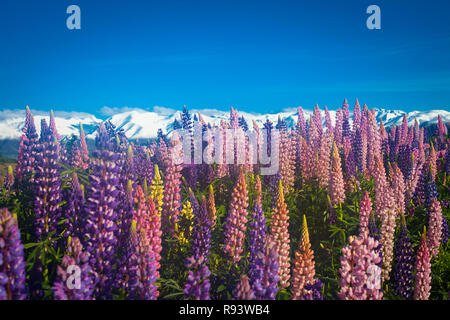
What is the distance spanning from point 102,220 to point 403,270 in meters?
4.83

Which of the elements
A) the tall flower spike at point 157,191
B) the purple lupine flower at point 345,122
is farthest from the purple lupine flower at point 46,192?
the purple lupine flower at point 345,122

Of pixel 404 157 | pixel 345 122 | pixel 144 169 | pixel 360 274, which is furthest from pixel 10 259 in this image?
pixel 345 122

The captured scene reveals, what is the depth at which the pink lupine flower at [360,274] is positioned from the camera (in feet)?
12.2

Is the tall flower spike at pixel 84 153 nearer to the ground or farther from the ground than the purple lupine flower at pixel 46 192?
farther from the ground

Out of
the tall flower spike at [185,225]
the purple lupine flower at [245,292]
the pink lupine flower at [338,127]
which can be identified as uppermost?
the pink lupine flower at [338,127]

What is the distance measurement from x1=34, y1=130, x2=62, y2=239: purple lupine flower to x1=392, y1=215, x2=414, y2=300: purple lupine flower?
5541 mm

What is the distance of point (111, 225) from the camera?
3.86m

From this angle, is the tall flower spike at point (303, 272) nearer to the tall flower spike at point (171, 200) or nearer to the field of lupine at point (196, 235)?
the field of lupine at point (196, 235)

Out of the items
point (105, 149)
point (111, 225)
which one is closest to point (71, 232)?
point (111, 225)

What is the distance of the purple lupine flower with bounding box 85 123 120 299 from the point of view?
3.73 metres

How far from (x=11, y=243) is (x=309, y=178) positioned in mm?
7666

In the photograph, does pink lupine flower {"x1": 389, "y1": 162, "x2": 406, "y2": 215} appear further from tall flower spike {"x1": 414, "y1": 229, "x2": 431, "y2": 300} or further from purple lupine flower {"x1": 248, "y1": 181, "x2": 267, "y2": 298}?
purple lupine flower {"x1": 248, "y1": 181, "x2": 267, "y2": 298}

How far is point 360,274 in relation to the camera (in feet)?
12.4
